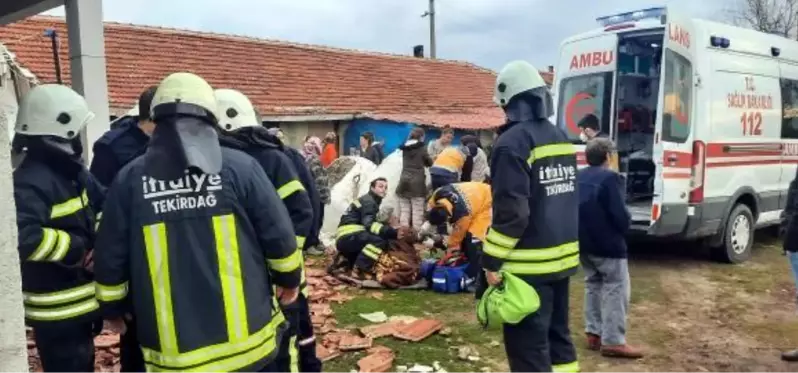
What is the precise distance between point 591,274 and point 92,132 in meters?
4.24

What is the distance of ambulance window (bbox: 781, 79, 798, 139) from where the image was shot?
28.6 ft

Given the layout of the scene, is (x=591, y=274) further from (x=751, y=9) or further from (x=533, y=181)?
(x=751, y=9)

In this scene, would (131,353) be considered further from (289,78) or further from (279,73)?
(279,73)

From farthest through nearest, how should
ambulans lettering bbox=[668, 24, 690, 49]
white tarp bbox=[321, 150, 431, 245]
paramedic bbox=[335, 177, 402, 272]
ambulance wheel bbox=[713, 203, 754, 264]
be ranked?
white tarp bbox=[321, 150, 431, 245] → ambulance wheel bbox=[713, 203, 754, 264] → paramedic bbox=[335, 177, 402, 272] → ambulans lettering bbox=[668, 24, 690, 49]

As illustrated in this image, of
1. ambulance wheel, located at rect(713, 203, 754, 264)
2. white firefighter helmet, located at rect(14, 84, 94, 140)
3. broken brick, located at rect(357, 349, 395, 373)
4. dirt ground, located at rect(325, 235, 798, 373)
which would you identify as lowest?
dirt ground, located at rect(325, 235, 798, 373)

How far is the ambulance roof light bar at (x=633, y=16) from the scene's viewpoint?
23.8ft

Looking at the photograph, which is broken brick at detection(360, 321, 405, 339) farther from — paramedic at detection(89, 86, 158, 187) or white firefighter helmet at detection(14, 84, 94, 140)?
white firefighter helmet at detection(14, 84, 94, 140)

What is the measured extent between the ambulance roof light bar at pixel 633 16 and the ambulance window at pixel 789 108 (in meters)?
2.52

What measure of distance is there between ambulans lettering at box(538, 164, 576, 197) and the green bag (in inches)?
20.4

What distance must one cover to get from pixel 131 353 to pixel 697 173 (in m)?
6.13

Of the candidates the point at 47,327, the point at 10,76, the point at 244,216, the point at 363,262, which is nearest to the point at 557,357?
the point at 244,216

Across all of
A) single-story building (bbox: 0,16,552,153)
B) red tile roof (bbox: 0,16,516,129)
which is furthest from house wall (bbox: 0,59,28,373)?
red tile roof (bbox: 0,16,516,129)

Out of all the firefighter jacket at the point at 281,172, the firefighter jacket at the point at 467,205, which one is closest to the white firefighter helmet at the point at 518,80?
the firefighter jacket at the point at 281,172

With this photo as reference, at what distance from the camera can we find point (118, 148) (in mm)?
3879
